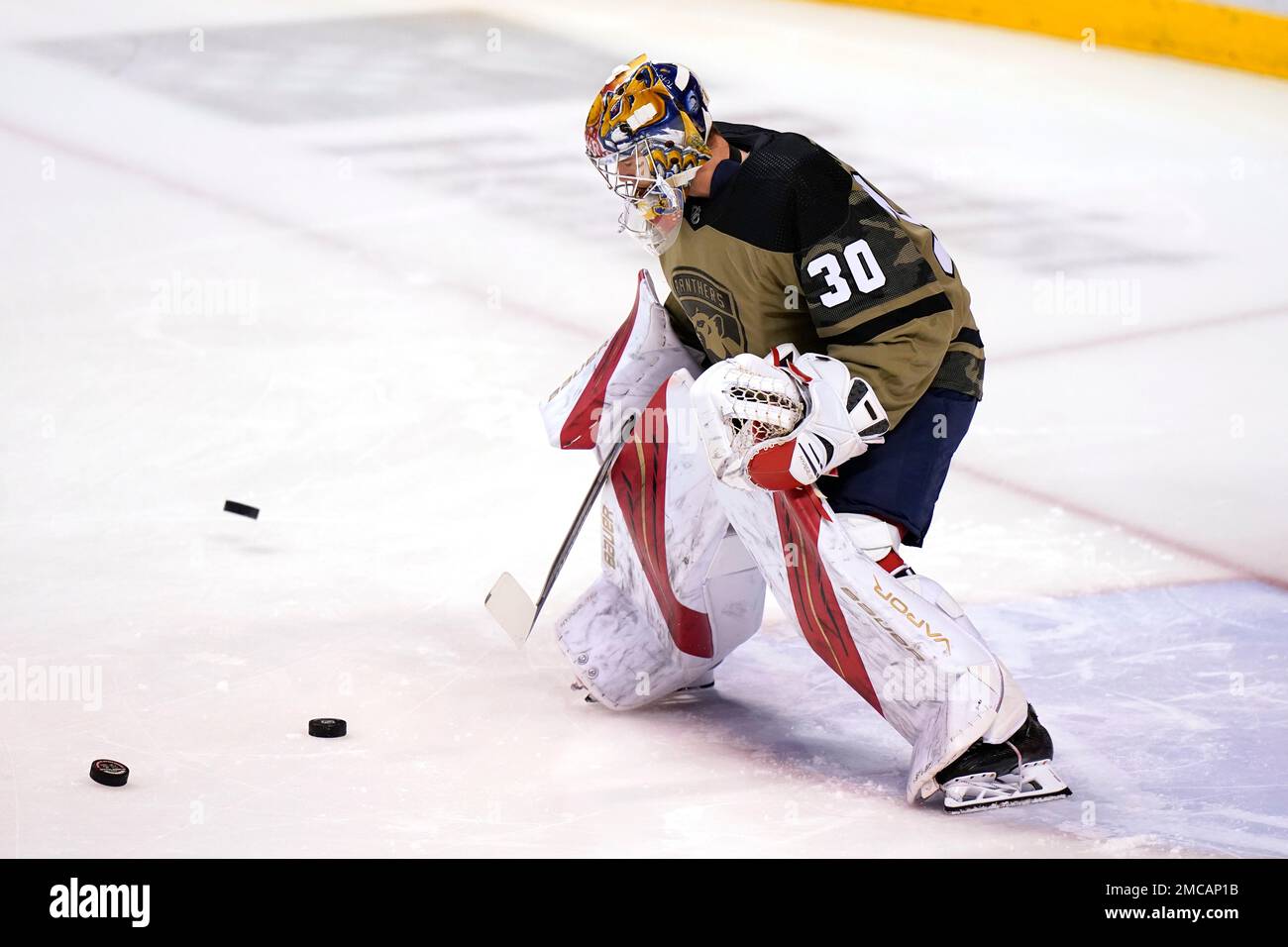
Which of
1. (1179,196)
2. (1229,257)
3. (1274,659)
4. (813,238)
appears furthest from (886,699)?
(1179,196)

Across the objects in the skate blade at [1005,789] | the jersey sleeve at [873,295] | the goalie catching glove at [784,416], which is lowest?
the skate blade at [1005,789]

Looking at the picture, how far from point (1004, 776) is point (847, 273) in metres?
0.74

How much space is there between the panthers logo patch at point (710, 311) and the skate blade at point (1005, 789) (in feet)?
2.31

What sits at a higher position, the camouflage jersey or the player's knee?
the camouflage jersey

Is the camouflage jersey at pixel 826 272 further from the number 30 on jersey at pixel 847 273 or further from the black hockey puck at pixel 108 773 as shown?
the black hockey puck at pixel 108 773

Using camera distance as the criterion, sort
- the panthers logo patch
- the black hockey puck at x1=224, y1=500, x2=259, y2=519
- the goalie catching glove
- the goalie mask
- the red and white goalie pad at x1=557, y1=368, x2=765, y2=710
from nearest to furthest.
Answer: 1. the goalie catching glove
2. the goalie mask
3. the panthers logo patch
4. the red and white goalie pad at x1=557, y1=368, x2=765, y2=710
5. the black hockey puck at x1=224, y1=500, x2=259, y2=519

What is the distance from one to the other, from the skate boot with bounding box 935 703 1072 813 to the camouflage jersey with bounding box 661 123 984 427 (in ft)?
1.60

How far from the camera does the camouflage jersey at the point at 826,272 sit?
283 cm

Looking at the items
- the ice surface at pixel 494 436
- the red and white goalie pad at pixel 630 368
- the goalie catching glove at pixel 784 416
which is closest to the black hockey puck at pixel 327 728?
the ice surface at pixel 494 436

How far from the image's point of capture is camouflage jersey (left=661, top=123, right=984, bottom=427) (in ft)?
9.27

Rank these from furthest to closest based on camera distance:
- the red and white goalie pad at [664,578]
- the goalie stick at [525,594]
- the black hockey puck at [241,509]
Answer: the black hockey puck at [241,509] → the goalie stick at [525,594] → the red and white goalie pad at [664,578]

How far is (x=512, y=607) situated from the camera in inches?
133

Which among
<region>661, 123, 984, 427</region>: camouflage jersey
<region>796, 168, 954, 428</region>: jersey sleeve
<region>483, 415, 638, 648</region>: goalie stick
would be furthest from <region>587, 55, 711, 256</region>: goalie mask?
<region>483, 415, 638, 648</region>: goalie stick

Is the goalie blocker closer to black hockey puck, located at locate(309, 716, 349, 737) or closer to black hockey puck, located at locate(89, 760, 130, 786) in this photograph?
black hockey puck, located at locate(309, 716, 349, 737)
